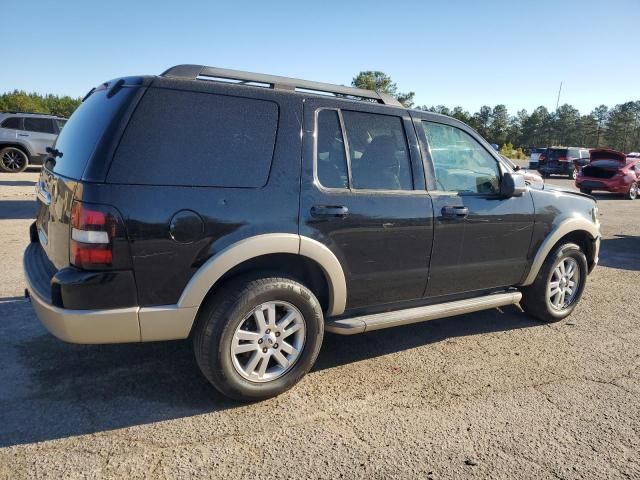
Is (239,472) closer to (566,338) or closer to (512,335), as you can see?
(512,335)

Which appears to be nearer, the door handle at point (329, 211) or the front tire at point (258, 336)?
the front tire at point (258, 336)

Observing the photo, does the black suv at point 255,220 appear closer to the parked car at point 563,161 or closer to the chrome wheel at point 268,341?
the chrome wheel at point 268,341

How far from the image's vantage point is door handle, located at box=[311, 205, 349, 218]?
313 centimetres

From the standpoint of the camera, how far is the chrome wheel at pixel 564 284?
4648mm

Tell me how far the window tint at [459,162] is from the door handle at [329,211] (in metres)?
0.96

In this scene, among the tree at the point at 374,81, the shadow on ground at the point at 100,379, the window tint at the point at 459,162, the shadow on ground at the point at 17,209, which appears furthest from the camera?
the tree at the point at 374,81

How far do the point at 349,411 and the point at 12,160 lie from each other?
614 inches

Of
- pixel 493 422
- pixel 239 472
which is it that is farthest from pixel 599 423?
pixel 239 472

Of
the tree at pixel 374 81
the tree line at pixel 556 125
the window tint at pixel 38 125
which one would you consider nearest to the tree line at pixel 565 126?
the tree line at pixel 556 125

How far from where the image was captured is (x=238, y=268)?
301 cm

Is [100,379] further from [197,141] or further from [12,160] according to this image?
[12,160]

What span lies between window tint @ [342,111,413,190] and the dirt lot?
1.37 m

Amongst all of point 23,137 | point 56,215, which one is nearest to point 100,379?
point 56,215

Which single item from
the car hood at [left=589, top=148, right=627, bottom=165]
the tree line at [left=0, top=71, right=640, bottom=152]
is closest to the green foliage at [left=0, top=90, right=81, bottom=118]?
the tree line at [left=0, top=71, right=640, bottom=152]
